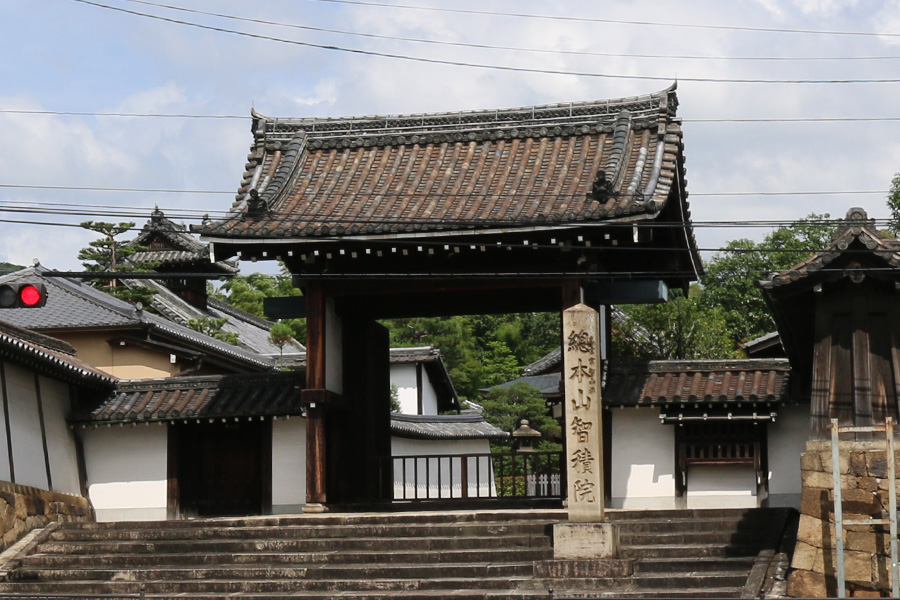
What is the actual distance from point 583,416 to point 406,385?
24.7m

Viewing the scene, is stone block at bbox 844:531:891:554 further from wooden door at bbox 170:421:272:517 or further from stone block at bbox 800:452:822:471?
wooden door at bbox 170:421:272:517

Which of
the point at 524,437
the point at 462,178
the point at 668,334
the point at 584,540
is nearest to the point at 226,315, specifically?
the point at 524,437

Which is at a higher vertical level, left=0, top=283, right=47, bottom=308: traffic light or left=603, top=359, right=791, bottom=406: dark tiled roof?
left=0, top=283, right=47, bottom=308: traffic light

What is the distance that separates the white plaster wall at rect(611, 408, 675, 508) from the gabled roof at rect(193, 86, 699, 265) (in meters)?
3.05

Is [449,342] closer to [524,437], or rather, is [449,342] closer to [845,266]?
[524,437]

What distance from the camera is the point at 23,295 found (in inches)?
511

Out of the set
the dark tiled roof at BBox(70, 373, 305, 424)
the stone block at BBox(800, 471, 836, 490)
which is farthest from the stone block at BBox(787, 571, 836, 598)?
the dark tiled roof at BBox(70, 373, 305, 424)

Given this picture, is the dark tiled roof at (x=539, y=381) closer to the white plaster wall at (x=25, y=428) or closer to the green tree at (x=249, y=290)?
the green tree at (x=249, y=290)

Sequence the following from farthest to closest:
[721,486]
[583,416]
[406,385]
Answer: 1. [406,385]
2. [721,486]
3. [583,416]

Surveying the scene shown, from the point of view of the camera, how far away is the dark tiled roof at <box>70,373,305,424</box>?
20469 millimetres

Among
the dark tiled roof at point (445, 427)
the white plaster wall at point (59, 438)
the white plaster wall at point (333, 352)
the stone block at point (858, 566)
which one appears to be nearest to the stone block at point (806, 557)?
the stone block at point (858, 566)

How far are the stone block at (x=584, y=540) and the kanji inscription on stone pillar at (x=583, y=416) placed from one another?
0.23 meters

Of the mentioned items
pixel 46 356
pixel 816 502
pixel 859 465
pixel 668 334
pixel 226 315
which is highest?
pixel 226 315

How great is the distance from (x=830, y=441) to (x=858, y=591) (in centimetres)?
169
